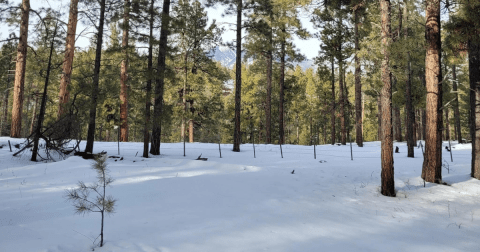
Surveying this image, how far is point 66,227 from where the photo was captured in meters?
3.83

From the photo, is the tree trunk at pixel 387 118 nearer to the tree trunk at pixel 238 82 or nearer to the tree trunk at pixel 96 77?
the tree trunk at pixel 238 82

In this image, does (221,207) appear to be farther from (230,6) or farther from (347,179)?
(230,6)

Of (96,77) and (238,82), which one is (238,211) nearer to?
(96,77)

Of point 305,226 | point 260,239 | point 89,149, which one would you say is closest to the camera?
point 260,239

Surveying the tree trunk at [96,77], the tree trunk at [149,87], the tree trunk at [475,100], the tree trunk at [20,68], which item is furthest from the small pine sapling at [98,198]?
the tree trunk at [20,68]

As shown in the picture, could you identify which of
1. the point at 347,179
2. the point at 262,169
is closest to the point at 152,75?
the point at 262,169

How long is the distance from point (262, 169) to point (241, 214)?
3.92 metres

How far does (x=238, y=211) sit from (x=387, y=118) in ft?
15.3

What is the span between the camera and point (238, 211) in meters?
4.94

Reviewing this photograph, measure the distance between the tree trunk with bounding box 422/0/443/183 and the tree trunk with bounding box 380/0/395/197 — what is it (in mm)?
1931

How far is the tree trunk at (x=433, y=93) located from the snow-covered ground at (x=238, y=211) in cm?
71

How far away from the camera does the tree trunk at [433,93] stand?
7637mm

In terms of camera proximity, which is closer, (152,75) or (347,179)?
(347,179)

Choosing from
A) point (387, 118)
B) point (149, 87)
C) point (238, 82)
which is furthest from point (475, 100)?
point (149, 87)
